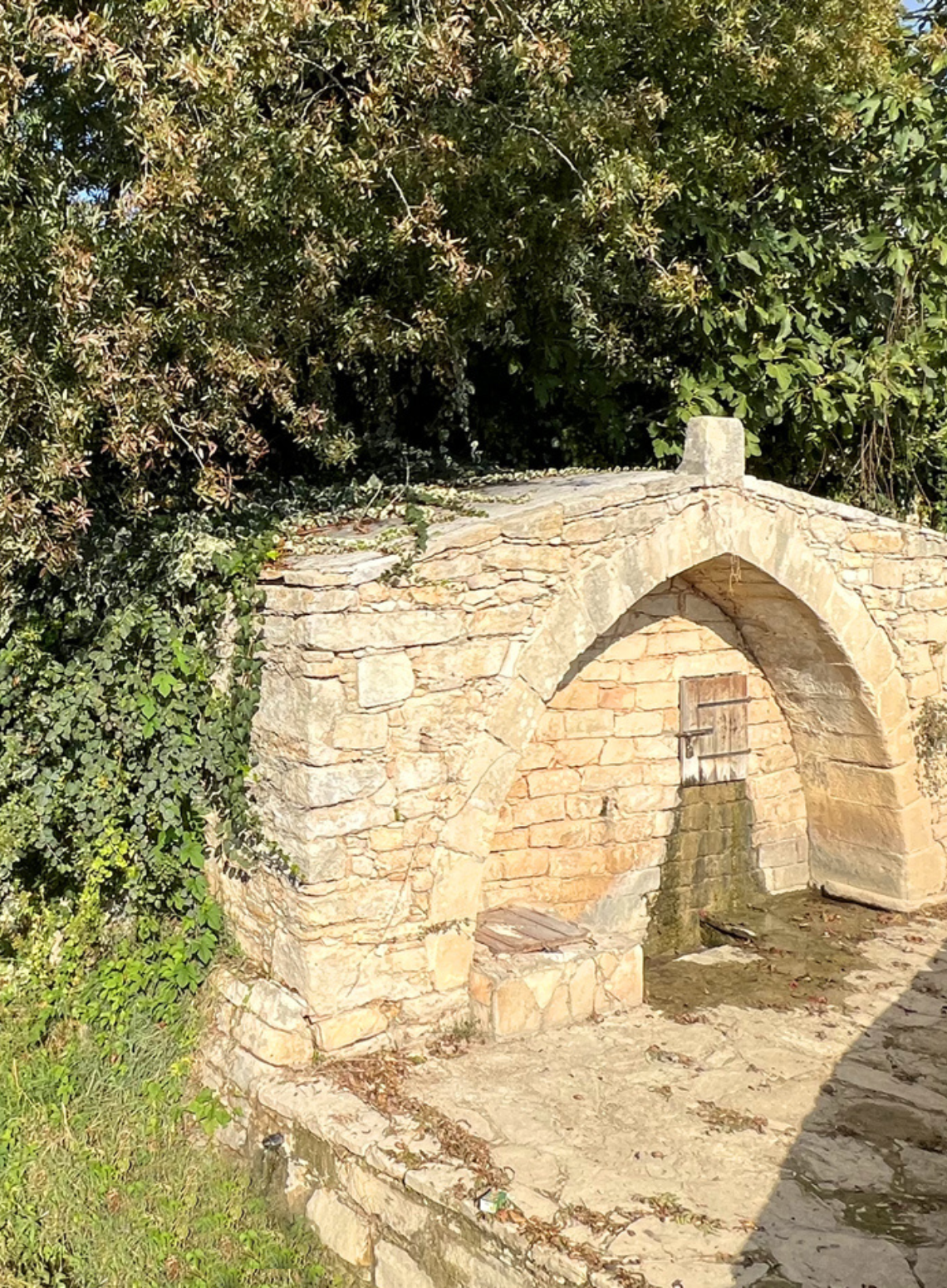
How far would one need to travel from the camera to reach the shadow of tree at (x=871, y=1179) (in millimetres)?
3775

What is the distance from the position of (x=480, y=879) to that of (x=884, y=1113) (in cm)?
199

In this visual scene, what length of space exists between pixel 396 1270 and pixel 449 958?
1322mm

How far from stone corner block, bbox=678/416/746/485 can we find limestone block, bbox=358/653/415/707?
2006 millimetres

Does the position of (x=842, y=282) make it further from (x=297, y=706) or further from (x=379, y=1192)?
(x=379, y=1192)

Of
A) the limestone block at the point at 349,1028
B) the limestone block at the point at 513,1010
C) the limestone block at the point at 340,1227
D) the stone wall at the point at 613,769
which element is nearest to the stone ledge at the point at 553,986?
the limestone block at the point at 513,1010

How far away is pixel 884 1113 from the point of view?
4.88 m

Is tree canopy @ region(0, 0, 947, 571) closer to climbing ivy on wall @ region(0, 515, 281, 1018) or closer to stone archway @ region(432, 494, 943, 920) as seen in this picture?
climbing ivy on wall @ region(0, 515, 281, 1018)

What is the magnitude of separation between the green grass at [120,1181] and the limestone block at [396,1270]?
0.79 feet

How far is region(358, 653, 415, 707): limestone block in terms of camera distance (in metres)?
4.91

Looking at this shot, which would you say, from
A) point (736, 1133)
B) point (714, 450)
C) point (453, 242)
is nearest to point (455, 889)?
point (736, 1133)

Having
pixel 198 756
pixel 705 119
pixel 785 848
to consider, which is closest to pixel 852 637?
pixel 785 848

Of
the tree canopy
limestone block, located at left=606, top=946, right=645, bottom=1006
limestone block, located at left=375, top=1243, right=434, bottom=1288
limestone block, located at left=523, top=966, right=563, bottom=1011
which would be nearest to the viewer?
limestone block, located at left=375, top=1243, right=434, bottom=1288

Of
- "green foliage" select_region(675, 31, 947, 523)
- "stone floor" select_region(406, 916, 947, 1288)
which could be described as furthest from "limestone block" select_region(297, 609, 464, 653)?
"green foliage" select_region(675, 31, 947, 523)

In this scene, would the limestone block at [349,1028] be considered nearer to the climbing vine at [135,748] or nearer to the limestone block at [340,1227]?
the limestone block at [340,1227]
